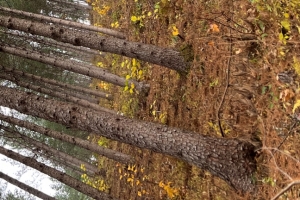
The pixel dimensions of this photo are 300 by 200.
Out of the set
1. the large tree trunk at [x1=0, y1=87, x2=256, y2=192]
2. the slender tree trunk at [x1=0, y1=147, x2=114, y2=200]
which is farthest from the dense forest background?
the slender tree trunk at [x1=0, y1=147, x2=114, y2=200]

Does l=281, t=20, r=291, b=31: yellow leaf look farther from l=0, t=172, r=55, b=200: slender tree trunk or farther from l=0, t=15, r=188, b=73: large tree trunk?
l=0, t=172, r=55, b=200: slender tree trunk

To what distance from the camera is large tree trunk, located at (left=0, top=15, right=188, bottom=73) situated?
606 centimetres

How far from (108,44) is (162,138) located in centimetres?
233

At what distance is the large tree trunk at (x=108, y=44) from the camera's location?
239 inches

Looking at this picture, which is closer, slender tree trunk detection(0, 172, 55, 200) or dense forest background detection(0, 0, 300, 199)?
dense forest background detection(0, 0, 300, 199)

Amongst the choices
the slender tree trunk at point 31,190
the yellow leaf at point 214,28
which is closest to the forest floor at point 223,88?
the yellow leaf at point 214,28

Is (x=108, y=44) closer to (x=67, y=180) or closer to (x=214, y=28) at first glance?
(x=214, y=28)

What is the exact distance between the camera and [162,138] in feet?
15.2

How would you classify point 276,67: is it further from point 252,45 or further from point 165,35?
point 165,35

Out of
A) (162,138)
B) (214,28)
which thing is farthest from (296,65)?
(214,28)

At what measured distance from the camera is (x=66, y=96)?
11.4 metres

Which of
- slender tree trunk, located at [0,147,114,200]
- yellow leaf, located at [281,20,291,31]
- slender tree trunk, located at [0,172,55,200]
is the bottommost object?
slender tree trunk, located at [0,172,55,200]

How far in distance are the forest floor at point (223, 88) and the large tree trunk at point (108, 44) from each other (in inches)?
10.8

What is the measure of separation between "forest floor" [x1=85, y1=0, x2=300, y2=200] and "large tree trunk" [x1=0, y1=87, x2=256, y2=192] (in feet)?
0.74
